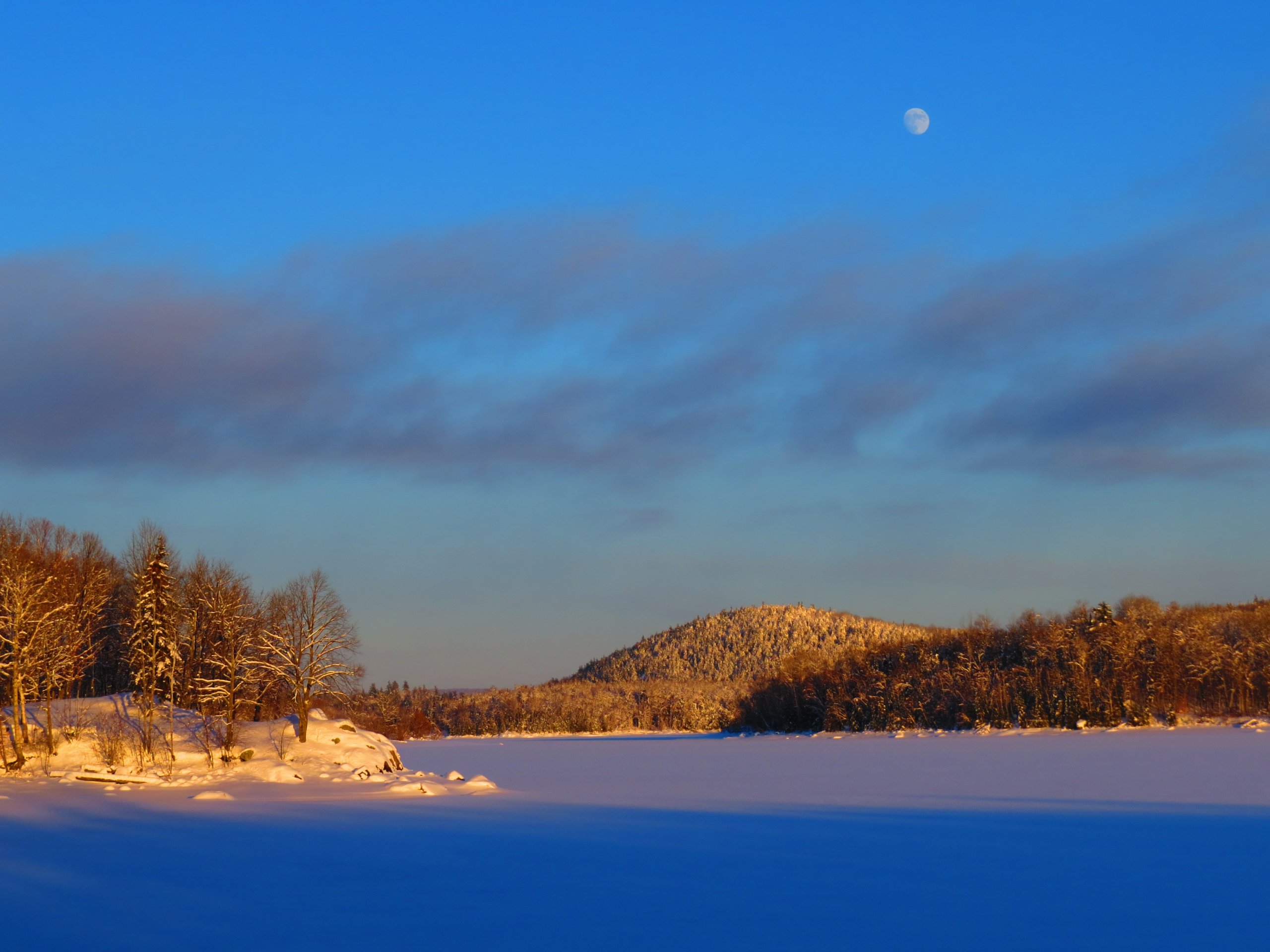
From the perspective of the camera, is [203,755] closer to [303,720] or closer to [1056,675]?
[303,720]

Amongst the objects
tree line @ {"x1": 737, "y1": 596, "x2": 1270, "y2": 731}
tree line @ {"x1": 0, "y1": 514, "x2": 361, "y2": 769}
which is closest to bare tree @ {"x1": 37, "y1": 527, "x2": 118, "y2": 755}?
tree line @ {"x1": 0, "y1": 514, "x2": 361, "y2": 769}

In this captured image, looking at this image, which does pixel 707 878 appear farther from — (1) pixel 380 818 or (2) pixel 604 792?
Result: (2) pixel 604 792

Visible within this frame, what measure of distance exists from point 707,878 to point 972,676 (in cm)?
8761

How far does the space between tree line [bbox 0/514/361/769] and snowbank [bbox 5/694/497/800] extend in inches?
21.5

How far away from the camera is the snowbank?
39.4m

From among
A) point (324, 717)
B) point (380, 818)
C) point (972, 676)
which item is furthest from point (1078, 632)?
point (380, 818)

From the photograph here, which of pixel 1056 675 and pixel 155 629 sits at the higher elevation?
pixel 155 629

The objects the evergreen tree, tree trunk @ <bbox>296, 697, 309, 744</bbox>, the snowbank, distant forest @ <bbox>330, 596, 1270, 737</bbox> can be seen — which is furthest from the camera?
distant forest @ <bbox>330, 596, 1270, 737</bbox>

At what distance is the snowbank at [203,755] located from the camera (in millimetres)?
39406

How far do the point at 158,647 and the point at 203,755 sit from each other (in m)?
11.1

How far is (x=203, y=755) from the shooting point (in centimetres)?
4622

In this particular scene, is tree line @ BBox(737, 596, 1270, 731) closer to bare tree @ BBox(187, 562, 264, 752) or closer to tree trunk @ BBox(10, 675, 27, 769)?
bare tree @ BBox(187, 562, 264, 752)

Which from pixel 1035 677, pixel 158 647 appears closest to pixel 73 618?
Result: pixel 158 647

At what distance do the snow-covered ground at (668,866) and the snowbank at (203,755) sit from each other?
453 cm
